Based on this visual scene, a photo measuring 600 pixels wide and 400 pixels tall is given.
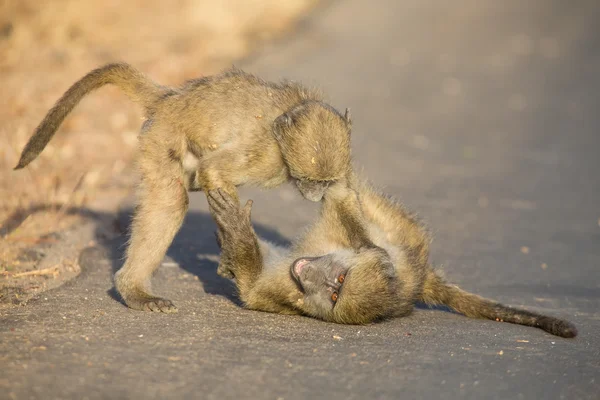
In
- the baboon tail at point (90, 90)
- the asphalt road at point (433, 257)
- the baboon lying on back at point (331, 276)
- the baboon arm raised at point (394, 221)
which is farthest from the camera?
the baboon arm raised at point (394, 221)

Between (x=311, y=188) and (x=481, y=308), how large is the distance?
145 centimetres

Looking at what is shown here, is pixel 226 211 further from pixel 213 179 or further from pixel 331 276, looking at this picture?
pixel 331 276

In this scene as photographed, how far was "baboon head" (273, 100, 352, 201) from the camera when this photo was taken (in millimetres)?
5215

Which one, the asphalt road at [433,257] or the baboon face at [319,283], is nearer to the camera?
the asphalt road at [433,257]

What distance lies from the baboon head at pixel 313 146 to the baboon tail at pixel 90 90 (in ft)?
3.29

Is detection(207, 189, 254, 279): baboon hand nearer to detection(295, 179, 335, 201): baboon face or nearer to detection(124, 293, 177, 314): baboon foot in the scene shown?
detection(295, 179, 335, 201): baboon face

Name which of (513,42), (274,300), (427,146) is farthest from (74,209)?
(513,42)

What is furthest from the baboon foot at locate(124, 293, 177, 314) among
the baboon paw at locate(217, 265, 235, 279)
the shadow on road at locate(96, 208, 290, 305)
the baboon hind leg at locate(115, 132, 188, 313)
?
the baboon paw at locate(217, 265, 235, 279)

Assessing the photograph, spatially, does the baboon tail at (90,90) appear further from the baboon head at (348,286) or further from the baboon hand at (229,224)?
the baboon head at (348,286)

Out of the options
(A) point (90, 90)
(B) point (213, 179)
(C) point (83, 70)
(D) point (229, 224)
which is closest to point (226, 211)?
(D) point (229, 224)

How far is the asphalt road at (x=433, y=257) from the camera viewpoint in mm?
3977

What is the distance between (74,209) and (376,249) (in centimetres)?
321

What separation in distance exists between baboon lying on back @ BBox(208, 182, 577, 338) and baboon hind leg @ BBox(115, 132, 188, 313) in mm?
266

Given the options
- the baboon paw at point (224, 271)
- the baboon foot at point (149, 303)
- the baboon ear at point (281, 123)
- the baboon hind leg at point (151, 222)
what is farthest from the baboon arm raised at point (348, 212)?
the baboon foot at point (149, 303)
